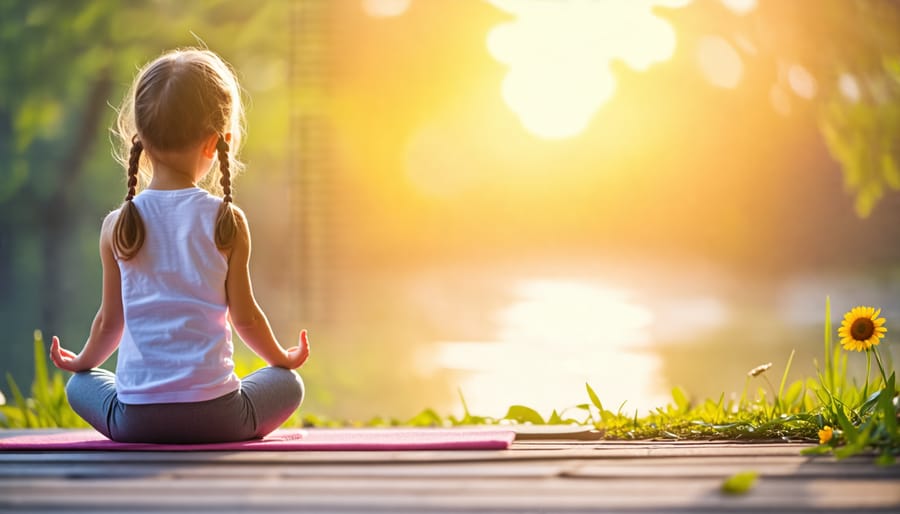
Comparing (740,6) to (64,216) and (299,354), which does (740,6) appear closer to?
(299,354)

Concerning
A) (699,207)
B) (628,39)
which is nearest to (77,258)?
(628,39)

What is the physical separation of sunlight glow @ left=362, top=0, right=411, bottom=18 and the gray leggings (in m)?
9.45

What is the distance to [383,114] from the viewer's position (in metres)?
13.3

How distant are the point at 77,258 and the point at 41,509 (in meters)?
10.8

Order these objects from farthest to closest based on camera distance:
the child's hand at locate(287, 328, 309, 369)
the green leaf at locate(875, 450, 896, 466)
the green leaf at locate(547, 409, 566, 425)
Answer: the green leaf at locate(547, 409, 566, 425) < the child's hand at locate(287, 328, 309, 369) < the green leaf at locate(875, 450, 896, 466)

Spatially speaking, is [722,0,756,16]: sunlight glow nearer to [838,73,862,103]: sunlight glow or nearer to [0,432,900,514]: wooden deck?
[838,73,862,103]: sunlight glow

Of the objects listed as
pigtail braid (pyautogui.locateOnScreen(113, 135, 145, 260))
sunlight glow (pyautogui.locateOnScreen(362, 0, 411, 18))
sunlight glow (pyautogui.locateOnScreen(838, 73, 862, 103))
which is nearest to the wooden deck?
pigtail braid (pyautogui.locateOnScreen(113, 135, 145, 260))

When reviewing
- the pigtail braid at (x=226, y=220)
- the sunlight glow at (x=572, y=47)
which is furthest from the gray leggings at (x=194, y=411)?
the sunlight glow at (x=572, y=47)

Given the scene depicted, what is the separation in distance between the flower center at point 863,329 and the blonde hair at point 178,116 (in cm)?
136

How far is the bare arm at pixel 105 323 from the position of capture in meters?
2.17

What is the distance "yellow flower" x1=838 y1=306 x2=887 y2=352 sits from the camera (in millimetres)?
2314

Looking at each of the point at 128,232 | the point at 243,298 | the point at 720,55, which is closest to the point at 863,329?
the point at 243,298

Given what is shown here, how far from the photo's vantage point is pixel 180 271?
2.11 meters

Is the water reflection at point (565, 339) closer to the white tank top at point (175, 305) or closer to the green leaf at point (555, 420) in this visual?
the green leaf at point (555, 420)
